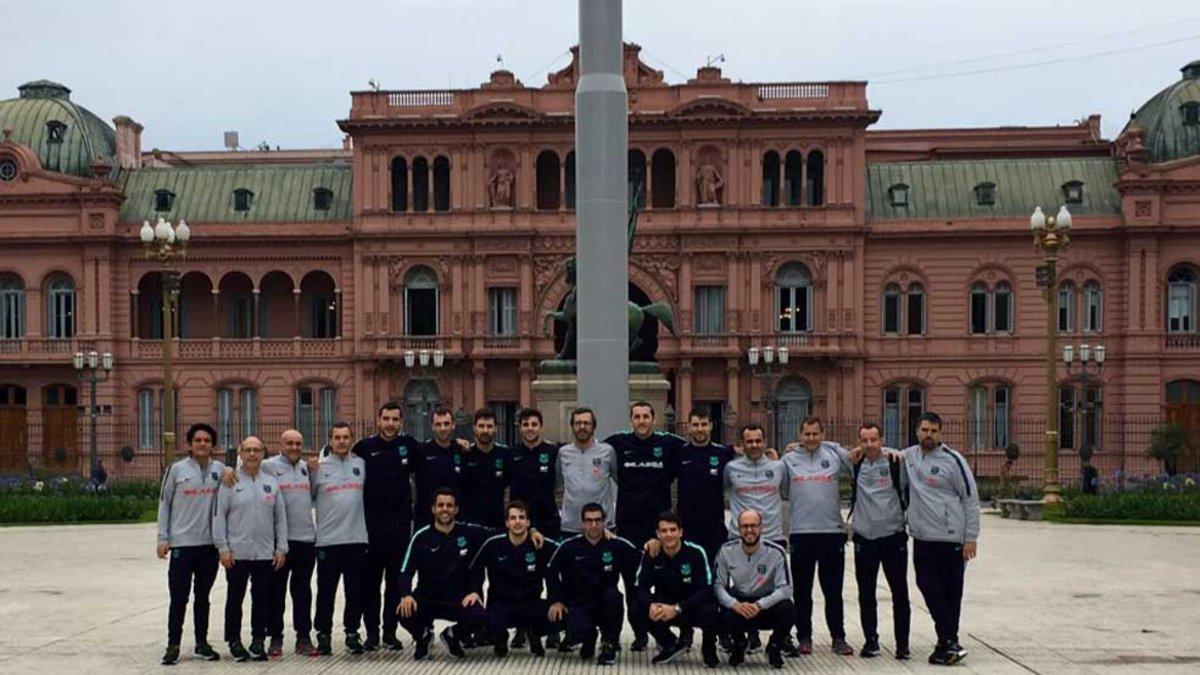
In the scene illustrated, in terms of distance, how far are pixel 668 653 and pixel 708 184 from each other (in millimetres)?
48451

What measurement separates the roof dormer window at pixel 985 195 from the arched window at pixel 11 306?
38.9m

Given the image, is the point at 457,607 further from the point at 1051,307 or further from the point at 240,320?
the point at 240,320

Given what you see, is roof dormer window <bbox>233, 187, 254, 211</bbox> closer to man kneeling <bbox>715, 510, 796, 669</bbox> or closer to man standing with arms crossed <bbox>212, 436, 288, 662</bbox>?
man standing with arms crossed <bbox>212, 436, 288, 662</bbox>

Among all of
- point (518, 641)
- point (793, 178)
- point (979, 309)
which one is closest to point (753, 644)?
point (518, 641)

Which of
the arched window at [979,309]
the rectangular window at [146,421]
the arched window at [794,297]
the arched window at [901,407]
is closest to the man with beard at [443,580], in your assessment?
the arched window at [794,297]

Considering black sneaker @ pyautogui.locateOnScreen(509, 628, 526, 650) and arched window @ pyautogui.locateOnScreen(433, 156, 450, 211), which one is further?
arched window @ pyautogui.locateOnScreen(433, 156, 450, 211)

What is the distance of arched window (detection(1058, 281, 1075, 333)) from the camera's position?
6281 centimetres

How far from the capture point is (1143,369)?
61.6 m

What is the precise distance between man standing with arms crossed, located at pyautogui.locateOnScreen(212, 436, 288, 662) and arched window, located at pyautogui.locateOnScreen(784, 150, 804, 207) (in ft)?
160

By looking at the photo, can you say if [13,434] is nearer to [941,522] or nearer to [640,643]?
[640,643]

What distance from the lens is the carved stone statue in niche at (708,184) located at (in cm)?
6231

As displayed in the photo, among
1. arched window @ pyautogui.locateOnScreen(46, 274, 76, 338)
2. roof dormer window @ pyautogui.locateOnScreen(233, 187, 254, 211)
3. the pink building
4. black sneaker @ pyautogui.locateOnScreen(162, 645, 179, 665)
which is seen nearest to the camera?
black sneaker @ pyautogui.locateOnScreen(162, 645, 179, 665)

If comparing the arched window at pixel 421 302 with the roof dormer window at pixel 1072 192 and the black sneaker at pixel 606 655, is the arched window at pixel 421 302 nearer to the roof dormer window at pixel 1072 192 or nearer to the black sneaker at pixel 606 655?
the roof dormer window at pixel 1072 192

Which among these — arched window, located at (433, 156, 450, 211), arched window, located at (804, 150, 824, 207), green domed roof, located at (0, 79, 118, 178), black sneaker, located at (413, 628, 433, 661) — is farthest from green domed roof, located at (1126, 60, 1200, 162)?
black sneaker, located at (413, 628, 433, 661)
